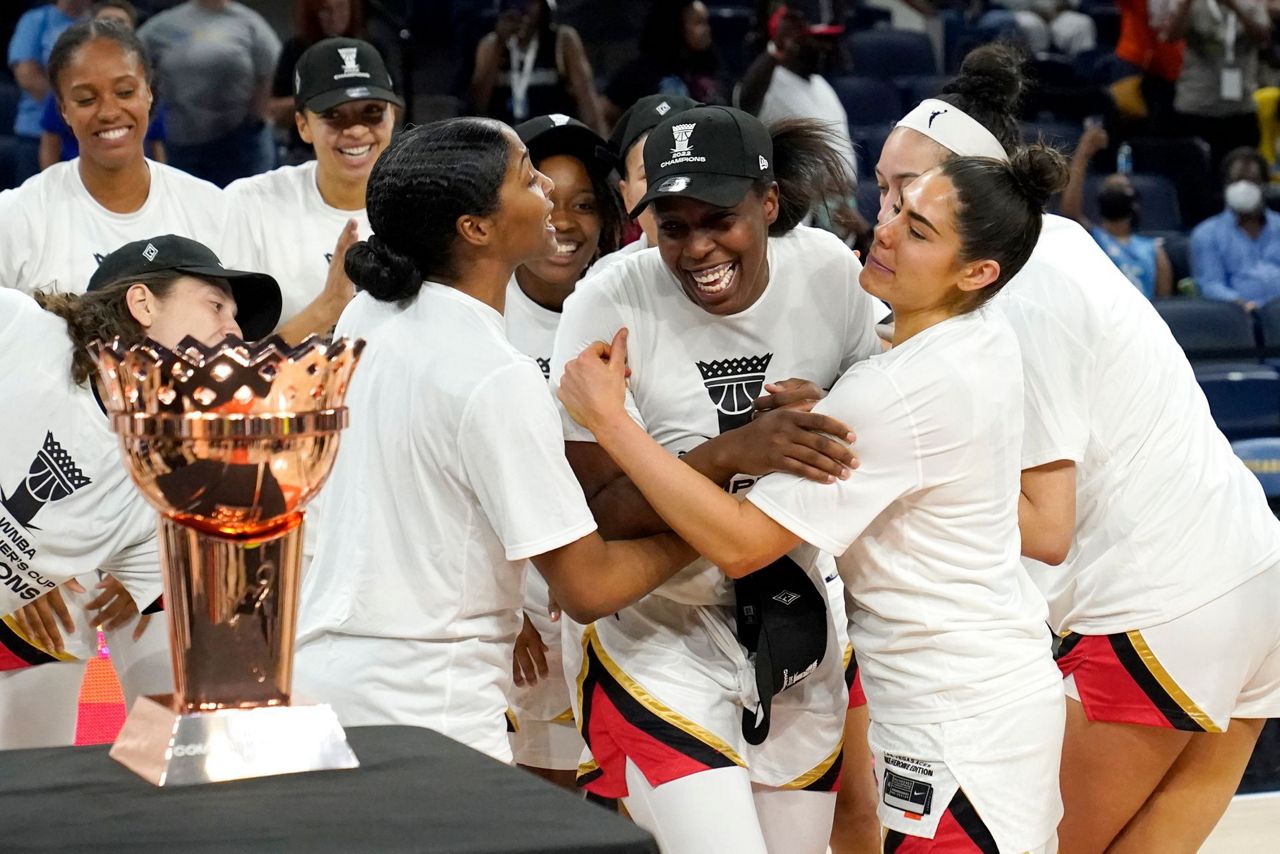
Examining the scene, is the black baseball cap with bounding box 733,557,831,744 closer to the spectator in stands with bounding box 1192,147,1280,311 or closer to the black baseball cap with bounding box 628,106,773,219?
the black baseball cap with bounding box 628,106,773,219

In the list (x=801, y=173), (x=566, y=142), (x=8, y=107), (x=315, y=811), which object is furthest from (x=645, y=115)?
(x=8, y=107)

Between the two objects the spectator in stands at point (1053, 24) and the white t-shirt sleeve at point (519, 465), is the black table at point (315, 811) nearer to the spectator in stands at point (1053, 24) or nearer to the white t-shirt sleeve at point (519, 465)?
the white t-shirt sleeve at point (519, 465)

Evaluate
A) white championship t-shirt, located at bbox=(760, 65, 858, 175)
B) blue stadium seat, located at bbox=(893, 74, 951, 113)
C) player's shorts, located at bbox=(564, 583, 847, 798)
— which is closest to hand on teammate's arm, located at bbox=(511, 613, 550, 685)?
player's shorts, located at bbox=(564, 583, 847, 798)

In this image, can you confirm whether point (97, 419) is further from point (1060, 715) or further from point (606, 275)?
point (1060, 715)

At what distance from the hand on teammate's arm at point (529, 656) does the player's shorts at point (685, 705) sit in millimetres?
397

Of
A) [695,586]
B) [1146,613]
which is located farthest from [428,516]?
[1146,613]

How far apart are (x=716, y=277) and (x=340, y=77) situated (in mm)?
1902

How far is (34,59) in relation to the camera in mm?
6316

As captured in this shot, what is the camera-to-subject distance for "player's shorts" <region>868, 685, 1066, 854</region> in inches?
98.6

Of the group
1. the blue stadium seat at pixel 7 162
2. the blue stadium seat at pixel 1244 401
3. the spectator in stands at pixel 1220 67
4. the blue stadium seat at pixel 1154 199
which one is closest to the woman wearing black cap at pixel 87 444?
the blue stadium seat at pixel 7 162

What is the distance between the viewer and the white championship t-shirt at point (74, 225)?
13.1 ft

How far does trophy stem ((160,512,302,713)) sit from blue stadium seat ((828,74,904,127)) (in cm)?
800

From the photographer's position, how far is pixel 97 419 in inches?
116

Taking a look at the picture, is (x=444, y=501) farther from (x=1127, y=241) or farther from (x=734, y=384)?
(x=1127, y=241)
